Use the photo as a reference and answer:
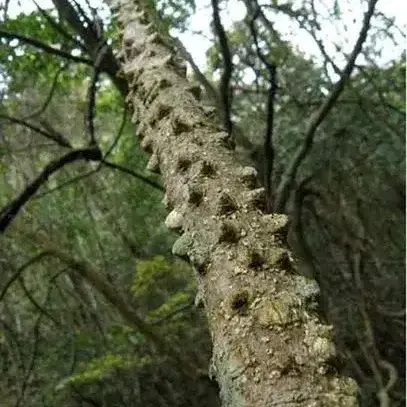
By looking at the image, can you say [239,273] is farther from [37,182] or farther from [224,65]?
[224,65]

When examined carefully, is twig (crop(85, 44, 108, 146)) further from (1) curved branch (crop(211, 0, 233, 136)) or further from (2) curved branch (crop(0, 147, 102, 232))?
(1) curved branch (crop(211, 0, 233, 136))

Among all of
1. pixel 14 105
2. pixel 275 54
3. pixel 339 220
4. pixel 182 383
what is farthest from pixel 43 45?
pixel 182 383

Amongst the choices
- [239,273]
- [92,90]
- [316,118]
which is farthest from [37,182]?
[239,273]

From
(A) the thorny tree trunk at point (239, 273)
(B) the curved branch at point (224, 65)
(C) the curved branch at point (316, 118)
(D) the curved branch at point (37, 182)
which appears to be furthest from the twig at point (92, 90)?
(A) the thorny tree trunk at point (239, 273)

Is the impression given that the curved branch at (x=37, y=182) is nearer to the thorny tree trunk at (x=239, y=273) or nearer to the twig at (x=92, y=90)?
the twig at (x=92, y=90)

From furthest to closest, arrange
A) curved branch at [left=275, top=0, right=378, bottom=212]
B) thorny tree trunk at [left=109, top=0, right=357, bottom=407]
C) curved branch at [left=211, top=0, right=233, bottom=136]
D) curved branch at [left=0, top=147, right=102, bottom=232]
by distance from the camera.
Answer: curved branch at [left=211, top=0, right=233, bottom=136] → curved branch at [left=275, top=0, right=378, bottom=212] → curved branch at [left=0, top=147, right=102, bottom=232] → thorny tree trunk at [left=109, top=0, right=357, bottom=407]

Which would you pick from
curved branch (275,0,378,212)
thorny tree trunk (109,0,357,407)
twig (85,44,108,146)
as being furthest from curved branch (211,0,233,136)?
thorny tree trunk (109,0,357,407)

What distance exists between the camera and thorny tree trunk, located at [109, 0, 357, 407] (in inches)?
46.7

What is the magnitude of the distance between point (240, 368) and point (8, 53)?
4815 millimetres

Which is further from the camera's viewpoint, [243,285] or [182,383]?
[182,383]

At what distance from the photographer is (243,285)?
1402 mm

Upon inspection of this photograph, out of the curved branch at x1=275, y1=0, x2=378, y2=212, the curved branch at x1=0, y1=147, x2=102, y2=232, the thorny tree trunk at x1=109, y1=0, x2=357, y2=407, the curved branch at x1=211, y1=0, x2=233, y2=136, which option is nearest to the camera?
the thorny tree trunk at x1=109, y1=0, x2=357, y2=407

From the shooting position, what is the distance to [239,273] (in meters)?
1.43

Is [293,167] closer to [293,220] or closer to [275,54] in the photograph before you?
[293,220]
